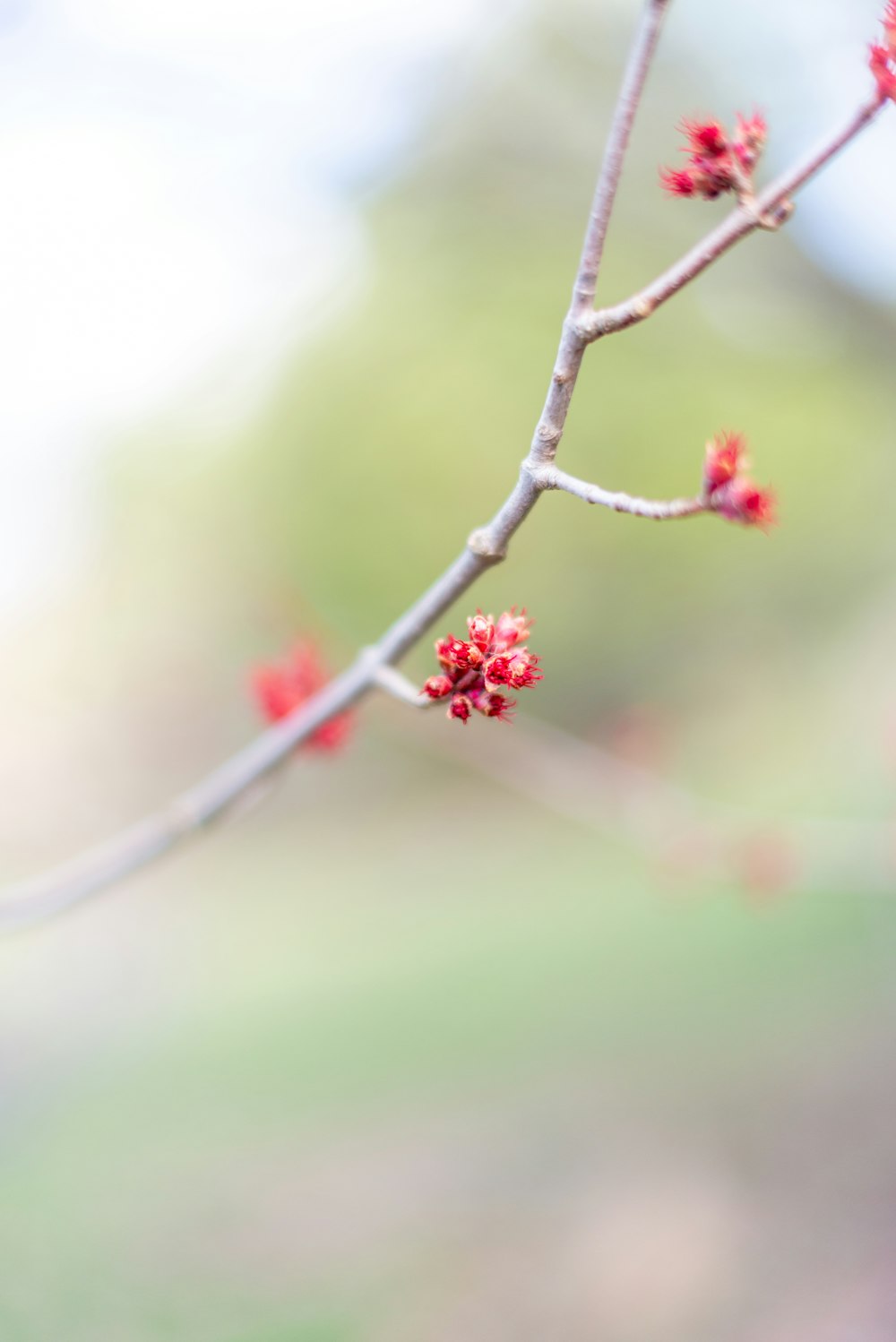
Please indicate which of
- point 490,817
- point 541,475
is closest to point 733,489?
point 541,475

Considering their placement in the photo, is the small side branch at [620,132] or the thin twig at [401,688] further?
the thin twig at [401,688]

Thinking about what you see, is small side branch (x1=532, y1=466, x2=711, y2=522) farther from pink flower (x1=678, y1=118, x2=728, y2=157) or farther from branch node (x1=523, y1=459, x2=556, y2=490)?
Answer: pink flower (x1=678, y1=118, x2=728, y2=157)

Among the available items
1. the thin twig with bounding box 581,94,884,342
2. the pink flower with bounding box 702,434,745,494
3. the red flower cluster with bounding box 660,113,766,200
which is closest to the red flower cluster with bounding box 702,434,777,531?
the pink flower with bounding box 702,434,745,494

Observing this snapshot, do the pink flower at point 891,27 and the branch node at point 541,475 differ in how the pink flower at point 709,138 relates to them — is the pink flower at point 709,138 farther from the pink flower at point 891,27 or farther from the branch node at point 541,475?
the branch node at point 541,475

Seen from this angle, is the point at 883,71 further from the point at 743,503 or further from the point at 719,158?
the point at 743,503

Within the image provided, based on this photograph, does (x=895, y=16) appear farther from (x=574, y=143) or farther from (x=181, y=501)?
(x=181, y=501)

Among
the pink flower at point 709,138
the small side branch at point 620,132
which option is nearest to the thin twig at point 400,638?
the small side branch at point 620,132
